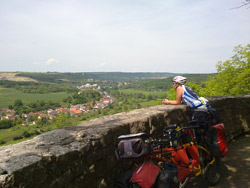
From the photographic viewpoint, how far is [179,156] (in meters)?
2.58

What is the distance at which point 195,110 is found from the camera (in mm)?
3232

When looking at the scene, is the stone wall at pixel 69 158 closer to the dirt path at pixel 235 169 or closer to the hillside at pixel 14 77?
the dirt path at pixel 235 169

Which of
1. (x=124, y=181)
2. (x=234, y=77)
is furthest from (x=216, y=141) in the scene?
(x=234, y=77)

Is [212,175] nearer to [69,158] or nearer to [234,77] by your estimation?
[69,158]

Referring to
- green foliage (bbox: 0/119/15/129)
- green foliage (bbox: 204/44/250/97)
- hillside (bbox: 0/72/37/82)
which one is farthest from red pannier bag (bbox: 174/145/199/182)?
hillside (bbox: 0/72/37/82)

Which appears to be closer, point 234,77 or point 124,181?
point 124,181

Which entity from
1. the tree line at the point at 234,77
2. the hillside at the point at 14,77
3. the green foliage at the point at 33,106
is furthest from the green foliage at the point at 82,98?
the tree line at the point at 234,77

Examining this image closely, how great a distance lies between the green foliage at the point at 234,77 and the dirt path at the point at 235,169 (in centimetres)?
1889

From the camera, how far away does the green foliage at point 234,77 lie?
2154 centimetres

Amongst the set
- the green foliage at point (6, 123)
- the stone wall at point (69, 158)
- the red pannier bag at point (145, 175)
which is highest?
the stone wall at point (69, 158)

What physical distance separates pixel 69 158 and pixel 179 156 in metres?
1.43

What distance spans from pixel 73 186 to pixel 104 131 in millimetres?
660

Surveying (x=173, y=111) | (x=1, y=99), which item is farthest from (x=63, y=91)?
(x=173, y=111)

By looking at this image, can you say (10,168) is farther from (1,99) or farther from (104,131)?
(1,99)
